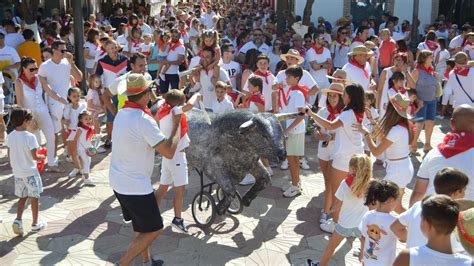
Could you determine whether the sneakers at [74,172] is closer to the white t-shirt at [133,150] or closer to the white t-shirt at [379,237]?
the white t-shirt at [133,150]

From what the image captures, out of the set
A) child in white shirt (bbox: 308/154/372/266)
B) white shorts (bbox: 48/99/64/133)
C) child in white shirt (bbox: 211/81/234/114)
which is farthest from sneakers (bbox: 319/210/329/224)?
white shorts (bbox: 48/99/64/133)

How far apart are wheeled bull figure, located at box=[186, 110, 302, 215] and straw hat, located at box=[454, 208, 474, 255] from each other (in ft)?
8.81

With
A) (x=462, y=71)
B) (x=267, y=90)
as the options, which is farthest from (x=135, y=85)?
(x=462, y=71)

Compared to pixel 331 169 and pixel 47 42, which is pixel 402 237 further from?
pixel 47 42

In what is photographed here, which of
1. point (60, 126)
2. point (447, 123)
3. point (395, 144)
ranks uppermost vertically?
point (395, 144)

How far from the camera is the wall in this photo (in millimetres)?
23156

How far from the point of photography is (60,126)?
8.48m

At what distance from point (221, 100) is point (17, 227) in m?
3.21

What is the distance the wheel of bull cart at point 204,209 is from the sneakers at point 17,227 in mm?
1971

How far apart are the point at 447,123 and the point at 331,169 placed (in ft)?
20.9

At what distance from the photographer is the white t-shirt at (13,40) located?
433 inches

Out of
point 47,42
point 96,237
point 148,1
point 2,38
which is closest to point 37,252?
point 96,237

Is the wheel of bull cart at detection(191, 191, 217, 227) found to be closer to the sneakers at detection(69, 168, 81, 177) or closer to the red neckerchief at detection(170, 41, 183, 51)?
the sneakers at detection(69, 168, 81, 177)

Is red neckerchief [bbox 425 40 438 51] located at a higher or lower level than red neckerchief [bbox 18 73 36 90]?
lower
